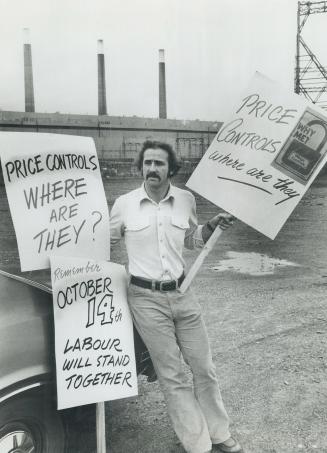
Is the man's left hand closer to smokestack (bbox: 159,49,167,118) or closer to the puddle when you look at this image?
the puddle

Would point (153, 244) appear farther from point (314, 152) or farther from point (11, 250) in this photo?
point (11, 250)

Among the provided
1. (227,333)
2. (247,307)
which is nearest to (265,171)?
A: (227,333)

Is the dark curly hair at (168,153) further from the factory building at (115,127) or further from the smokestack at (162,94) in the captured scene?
the smokestack at (162,94)

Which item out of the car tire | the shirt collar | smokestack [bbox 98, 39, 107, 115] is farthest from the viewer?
smokestack [bbox 98, 39, 107, 115]

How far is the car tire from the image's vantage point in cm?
226

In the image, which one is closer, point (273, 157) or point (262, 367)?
point (273, 157)

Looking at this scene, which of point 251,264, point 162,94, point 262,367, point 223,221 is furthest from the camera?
point 162,94

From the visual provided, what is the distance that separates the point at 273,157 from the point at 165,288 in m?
0.95

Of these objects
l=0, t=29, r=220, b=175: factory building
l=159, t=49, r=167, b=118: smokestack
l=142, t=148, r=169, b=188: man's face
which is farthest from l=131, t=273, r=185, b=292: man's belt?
l=159, t=49, r=167, b=118: smokestack

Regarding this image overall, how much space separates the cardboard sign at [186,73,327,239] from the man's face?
Answer: 13.9 inches

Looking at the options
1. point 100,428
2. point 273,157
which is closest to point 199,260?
point 273,157

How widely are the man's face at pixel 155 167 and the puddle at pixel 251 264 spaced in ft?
15.7

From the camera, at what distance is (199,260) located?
9.16 ft

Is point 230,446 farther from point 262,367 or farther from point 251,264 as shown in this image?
point 251,264
